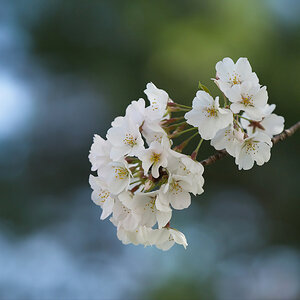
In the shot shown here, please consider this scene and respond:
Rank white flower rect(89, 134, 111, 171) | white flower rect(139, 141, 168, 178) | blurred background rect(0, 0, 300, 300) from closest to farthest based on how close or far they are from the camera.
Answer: white flower rect(139, 141, 168, 178) → white flower rect(89, 134, 111, 171) → blurred background rect(0, 0, 300, 300)

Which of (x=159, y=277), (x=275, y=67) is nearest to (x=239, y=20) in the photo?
(x=275, y=67)

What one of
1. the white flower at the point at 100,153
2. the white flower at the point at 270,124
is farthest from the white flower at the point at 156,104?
the white flower at the point at 270,124

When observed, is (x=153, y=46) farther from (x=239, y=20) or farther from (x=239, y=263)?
(x=239, y=263)

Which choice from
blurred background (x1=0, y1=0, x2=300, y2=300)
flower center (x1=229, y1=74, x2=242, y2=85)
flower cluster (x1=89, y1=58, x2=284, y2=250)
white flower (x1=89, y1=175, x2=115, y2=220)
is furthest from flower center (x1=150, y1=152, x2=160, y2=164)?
blurred background (x1=0, y1=0, x2=300, y2=300)

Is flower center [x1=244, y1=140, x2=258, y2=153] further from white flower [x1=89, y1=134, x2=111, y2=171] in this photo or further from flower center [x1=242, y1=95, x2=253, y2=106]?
white flower [x1=89, y1=134, x2=111, y2=171]

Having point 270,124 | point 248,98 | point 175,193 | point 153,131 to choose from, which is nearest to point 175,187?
point 175,193

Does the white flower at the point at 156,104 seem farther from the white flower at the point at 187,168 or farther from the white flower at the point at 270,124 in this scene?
the white flower at the point at 270,124

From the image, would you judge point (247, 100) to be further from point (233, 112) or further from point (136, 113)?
point (136, 113)
